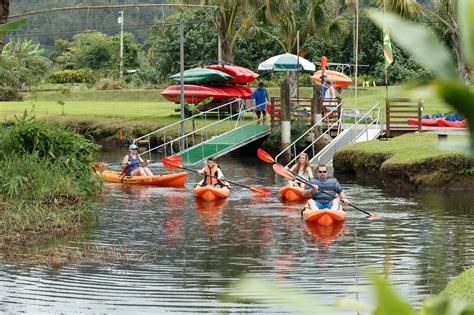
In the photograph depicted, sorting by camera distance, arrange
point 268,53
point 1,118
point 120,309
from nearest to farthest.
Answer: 1. point 120,309
2. point 1,118
3. point 268,53

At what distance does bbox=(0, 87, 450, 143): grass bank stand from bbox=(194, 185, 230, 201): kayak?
8592 millimetres

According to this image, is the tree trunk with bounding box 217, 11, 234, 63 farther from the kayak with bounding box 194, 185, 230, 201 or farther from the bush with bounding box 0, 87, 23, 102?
the kayak with bounding box 194, 185, 230, 201

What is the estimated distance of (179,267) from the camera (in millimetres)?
12625

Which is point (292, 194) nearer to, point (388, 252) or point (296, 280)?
point (388, 252)

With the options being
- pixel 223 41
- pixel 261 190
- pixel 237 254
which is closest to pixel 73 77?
pixel 223 41

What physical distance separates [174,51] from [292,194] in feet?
115

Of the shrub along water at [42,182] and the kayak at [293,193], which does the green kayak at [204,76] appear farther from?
the shrub along water at [42,182]

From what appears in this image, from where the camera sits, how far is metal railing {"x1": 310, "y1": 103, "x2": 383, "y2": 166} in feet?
87.9

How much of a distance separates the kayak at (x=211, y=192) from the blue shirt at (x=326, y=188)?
344cm

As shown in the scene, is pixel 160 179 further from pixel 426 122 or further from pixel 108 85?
pixel 108 85

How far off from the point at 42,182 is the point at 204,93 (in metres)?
19.2

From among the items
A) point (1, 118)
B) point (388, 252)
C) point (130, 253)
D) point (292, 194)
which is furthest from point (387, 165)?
point (1, 118)

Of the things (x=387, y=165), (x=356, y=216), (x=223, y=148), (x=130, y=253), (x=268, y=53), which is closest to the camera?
(x=130, y=253)

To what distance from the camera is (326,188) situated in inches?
686
